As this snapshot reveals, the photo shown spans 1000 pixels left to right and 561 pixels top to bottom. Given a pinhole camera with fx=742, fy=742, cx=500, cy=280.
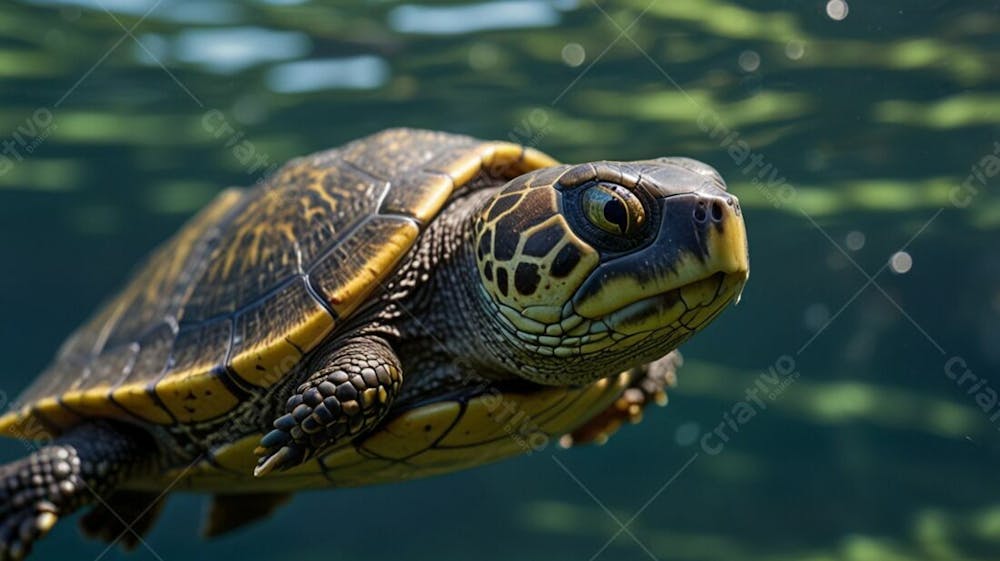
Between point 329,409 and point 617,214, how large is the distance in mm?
1527

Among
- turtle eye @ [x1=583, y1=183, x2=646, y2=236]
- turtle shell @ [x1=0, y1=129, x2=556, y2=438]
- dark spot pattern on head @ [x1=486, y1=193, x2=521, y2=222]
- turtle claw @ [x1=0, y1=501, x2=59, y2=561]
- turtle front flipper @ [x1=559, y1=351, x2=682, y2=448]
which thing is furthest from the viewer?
turtle front flipper @ [x1=559, y1=351, x2=682, y2=448]

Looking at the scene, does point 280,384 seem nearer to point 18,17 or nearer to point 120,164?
point 18,17

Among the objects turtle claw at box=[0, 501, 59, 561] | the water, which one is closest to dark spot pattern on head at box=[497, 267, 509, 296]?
turtle claw at box=[0, 501, 59, 561]

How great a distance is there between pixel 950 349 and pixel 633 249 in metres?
15.8

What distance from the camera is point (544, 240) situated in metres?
3.31

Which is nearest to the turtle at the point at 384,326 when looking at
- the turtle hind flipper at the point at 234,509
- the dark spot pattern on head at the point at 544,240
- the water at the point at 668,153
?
the dark spot pattern on head at the point at 544,240

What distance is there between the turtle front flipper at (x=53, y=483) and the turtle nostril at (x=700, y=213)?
3.53 meters

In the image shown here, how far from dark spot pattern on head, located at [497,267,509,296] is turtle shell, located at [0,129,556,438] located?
2.01 feet

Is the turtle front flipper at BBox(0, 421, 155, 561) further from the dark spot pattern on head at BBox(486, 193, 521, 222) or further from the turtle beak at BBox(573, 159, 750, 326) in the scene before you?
the turtle beak at BBox(573, 159, 750, 326)

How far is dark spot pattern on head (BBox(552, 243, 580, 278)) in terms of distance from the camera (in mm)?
3229

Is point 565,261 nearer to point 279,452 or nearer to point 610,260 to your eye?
point 610,260

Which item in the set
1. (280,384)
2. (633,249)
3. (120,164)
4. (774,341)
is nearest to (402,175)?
(280,384)

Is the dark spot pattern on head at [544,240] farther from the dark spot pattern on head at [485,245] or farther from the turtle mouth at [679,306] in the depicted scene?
the turtle mouth at [679,306]

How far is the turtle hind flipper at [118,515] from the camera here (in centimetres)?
529
